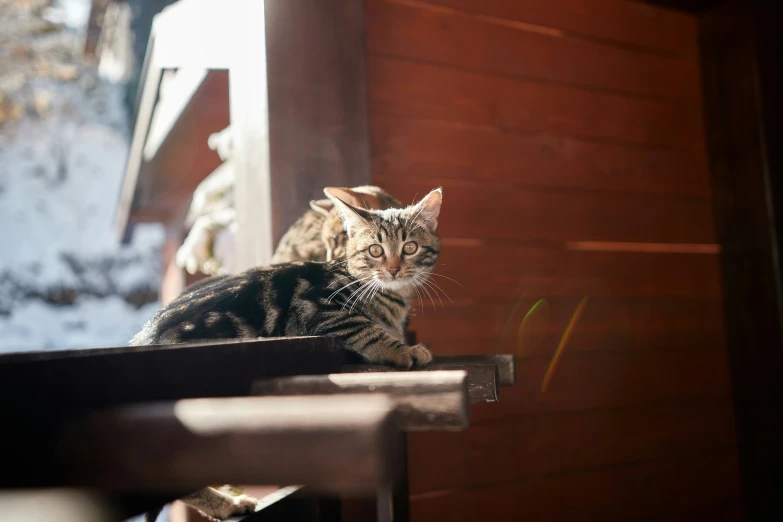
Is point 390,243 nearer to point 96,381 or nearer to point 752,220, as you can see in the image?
point 96,381

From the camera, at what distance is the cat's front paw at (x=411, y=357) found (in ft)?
3.78

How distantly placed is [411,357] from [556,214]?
1.38 metres

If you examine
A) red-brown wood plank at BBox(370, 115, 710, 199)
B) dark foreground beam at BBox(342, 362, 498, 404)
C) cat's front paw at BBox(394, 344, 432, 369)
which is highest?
red-brown wood plank at BBox(370, 115, 710, 199)

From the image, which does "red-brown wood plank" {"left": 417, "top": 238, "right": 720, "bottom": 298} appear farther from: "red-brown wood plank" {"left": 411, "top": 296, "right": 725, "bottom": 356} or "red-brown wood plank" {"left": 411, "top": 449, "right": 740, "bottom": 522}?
"red-brown wood plank" {"left": 411, "top": 449, "right": 740, "bottom": 522}

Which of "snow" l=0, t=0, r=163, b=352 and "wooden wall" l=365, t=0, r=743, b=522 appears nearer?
"wooden wall" l=365, t=0, r=743, b=522

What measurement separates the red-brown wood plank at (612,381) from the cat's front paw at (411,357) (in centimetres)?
92

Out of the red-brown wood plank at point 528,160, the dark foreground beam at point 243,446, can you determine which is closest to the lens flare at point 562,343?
the red-brown wood plank at point 528,160

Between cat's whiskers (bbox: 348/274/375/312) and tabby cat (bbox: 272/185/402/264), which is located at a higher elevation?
tabby cat (bbox: 272/185/402/264)

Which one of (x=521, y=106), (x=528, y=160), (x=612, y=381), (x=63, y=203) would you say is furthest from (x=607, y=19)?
(x=63, y=203)

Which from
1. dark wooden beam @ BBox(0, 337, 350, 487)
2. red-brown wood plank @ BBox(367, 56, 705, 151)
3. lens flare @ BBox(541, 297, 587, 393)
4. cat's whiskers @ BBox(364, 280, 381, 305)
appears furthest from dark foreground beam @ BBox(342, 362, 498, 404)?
lens flare @ BBox(541, 297, 587, 393)

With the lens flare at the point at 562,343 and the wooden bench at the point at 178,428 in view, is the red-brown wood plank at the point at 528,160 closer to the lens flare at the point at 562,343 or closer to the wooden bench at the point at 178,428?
the lens flare at the point at 562,343

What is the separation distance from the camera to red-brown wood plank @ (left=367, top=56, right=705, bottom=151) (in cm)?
202

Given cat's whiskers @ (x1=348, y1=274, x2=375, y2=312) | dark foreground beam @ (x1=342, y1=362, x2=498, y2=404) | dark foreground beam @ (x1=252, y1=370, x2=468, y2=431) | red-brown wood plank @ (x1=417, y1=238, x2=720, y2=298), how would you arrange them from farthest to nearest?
red-brown wood plank @ (x1=417, y1=238, x2=720, y2=298) < cat's whiskers @ (x1=348, y1=274, x2=375, y2=312) < dark foreground beam @ (x1=342, y1=362, x2=498, y2=404) < dark foreground beam @ (x1=252, y1=370, x2=468, y2=431)

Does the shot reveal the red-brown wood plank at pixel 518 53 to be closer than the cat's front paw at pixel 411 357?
No
